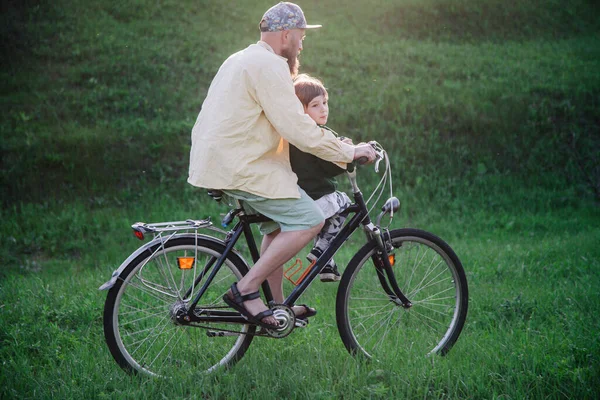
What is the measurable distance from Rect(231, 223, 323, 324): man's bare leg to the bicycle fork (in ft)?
1.38

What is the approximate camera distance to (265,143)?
388 cm

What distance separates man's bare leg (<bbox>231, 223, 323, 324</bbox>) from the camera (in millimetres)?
3928

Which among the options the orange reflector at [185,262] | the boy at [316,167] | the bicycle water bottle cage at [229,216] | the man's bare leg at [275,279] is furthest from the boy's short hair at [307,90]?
the orange reflector at [185,262]

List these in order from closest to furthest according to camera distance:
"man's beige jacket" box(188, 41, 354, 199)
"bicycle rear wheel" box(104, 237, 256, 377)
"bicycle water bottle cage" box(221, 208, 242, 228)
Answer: "man's beige jacket" box(188, 41, 354, 199) < "bicycle rear wheel" box(104, 237, 256, 377) < "bicycle water bottle cage" box(221, 208, 242, 228)

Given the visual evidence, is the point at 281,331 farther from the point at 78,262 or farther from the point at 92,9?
the point at 92,9

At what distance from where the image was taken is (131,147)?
1016 centimetres

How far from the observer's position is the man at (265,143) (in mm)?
3732

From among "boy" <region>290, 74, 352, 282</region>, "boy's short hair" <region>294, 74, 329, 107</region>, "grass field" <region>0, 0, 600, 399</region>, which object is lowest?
"grass field" <region>0, 0, 600, 399</region>

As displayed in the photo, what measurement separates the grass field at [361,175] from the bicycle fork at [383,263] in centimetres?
44

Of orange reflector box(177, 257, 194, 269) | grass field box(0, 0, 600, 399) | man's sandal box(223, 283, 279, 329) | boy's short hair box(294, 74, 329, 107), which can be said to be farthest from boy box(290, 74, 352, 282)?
grass field box(0, 0, 600, 399)

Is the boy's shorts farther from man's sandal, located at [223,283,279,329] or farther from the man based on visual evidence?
man's sandal, located at [223,283,279,329]

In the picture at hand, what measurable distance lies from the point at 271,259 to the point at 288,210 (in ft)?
1.05

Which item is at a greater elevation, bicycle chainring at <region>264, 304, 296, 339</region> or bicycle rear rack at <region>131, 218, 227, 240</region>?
bicycle rear rack at <region>131, 218, 227, 240</region>

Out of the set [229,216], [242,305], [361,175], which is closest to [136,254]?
[229,216]
